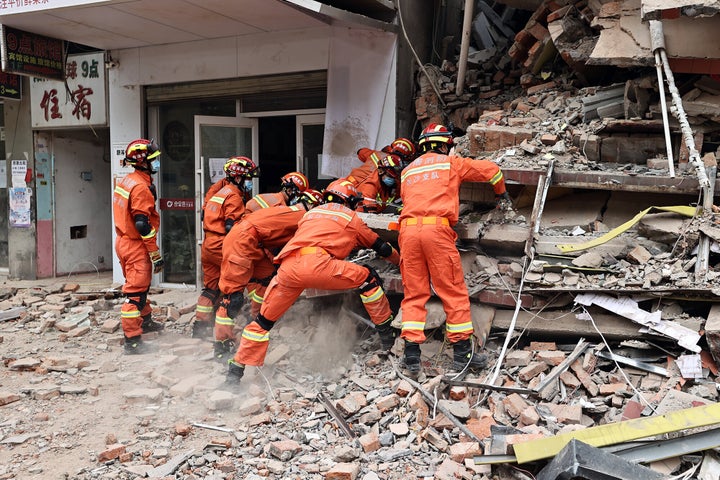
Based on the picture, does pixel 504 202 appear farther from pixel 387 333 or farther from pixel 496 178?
pixel 387 333

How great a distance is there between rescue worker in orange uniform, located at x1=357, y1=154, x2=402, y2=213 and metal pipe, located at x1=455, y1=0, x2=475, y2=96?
61.0 inches

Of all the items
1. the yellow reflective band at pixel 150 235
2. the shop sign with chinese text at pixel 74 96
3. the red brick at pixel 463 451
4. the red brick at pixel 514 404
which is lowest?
the red brick at pixel 463 451

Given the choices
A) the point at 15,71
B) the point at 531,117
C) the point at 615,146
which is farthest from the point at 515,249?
the point at 15,71

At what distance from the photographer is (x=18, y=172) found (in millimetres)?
9930

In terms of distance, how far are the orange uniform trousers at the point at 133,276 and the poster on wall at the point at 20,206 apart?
471 cm

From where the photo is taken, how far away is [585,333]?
447cm

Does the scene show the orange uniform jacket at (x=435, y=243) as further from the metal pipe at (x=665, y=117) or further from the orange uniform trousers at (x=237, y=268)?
the orange uniform trousers at (x=237, y=268)

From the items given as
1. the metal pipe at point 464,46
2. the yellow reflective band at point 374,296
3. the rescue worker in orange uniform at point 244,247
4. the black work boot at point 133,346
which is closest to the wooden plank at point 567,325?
the yellow reflective band at point 374,296

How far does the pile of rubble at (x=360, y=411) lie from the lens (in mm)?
3469

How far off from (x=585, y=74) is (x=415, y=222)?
300cm

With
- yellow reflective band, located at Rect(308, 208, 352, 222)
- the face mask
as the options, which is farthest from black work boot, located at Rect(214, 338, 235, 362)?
the face mask

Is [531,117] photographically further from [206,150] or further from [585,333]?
[206,150]

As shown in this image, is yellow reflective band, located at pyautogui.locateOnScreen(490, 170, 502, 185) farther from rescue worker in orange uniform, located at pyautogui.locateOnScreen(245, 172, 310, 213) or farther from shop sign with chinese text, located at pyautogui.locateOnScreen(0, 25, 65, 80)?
shop sign with chinese text, located at pyautogui.locateOnScreen(0, 25, 65, 80)

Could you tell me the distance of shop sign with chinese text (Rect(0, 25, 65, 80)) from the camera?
765cm
